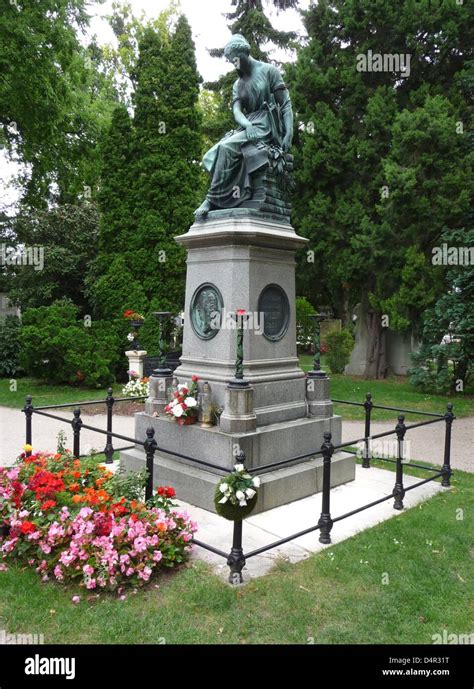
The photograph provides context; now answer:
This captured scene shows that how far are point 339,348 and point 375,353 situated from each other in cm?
141

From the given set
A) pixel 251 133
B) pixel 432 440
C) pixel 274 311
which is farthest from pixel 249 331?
pixel 432 440

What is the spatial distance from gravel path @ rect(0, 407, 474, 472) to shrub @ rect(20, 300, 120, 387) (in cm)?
325

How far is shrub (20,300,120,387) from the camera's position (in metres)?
16.7

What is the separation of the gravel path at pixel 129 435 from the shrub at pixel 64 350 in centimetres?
325

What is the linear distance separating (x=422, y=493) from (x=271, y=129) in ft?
17.7

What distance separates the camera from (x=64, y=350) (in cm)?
1688

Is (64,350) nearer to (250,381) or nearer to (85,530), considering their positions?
(250,381)

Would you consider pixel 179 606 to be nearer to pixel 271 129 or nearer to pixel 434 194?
pixel 271 129

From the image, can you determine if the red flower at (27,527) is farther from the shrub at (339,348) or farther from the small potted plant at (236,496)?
the shrub at (339,348)

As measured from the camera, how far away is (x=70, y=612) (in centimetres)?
411

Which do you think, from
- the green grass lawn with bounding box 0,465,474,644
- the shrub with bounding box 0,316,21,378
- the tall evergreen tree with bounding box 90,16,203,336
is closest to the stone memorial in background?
the green grass lawn with bounding box 0,465,474,644

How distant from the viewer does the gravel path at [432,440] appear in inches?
369

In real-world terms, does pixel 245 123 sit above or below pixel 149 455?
above

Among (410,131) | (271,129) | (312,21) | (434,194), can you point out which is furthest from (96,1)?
(271,129)
